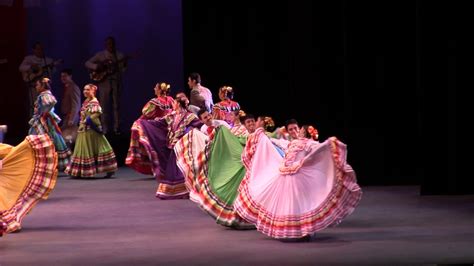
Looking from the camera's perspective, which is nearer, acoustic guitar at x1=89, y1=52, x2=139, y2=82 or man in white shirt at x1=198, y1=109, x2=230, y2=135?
man in white shirt at x1=198, y1=109, x2=230, y2=135

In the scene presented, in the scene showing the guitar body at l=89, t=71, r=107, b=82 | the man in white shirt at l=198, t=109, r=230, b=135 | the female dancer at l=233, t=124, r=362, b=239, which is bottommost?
the female dancer at l=233, t=124, r=362, b=239

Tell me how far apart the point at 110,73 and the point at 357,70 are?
209 inches

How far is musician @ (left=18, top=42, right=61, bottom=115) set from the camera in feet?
52.7

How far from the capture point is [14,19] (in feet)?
56.1

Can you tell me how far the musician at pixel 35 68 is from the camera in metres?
16.1

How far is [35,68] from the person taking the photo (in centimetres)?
1608

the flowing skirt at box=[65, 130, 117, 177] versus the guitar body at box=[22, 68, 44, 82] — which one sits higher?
the guitar body at box=[22, 68, 44, 82]

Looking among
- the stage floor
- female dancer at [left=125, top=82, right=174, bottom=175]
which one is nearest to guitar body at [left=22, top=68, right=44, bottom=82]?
female dancer at [left=125, top=82, right=174, bottom=175]

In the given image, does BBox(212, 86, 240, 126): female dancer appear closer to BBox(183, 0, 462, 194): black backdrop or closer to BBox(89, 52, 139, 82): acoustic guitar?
BBox(183, 0, 462, 194): black backdrop

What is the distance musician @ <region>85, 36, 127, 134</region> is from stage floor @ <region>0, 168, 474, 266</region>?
16.5 feet

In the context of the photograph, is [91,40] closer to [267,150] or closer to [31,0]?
[31,0]

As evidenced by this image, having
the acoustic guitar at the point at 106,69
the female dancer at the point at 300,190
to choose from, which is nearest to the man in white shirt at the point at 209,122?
the female dancer at the point at 300,190

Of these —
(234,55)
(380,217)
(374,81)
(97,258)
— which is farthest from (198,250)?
(234,55)

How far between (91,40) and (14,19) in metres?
1.22
